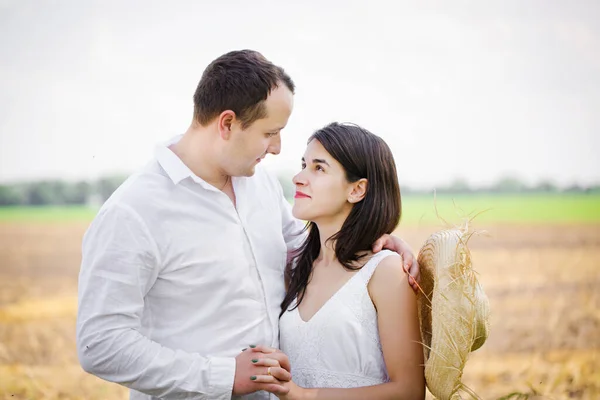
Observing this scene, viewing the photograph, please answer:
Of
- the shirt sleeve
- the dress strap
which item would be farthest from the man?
the dress strap

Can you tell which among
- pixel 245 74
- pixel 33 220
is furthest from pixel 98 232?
pixel 33 220

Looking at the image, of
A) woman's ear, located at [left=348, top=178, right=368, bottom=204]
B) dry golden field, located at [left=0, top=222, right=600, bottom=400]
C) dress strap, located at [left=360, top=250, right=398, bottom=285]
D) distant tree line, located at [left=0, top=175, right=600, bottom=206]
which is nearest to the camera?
dress strap, located at [left=360, top=250, right=398, bottom=285]

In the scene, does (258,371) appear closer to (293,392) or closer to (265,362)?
(265,362)

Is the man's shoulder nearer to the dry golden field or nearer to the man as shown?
the man

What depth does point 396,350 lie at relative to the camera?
9.65ft

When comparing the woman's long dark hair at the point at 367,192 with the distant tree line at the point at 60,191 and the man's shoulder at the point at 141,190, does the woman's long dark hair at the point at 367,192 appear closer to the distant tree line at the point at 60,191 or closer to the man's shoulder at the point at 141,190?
the man's shoulder at the point at 141,190

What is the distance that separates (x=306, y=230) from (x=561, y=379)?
380cm

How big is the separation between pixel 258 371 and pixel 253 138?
36.8 inches

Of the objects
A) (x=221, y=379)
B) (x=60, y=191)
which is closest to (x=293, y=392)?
(x=221, y=379)

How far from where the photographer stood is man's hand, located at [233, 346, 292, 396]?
110 inches

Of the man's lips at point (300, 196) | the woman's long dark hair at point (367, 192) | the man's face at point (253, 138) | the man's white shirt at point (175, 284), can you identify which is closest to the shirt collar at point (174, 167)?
the man's white shirt at point (175, 284)

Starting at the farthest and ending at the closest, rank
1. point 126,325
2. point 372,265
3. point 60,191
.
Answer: point 60,191 → point 372,265 → point 126,325

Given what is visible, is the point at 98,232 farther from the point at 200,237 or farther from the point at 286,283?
the point at 286,283

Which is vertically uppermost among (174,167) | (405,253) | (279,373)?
(174,167)
